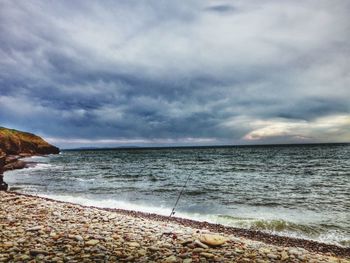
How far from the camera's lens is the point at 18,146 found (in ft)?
297

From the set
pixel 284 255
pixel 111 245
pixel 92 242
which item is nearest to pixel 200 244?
pixel 284 255

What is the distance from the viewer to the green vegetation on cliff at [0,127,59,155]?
79188 mm

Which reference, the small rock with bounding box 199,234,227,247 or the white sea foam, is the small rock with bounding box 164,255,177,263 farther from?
the white sea foam

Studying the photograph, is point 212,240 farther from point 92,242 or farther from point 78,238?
point 78,238

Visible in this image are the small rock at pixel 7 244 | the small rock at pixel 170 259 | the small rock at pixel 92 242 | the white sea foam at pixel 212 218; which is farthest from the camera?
the white sea foam at pixel 212 218

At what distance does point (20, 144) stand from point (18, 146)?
7097mm

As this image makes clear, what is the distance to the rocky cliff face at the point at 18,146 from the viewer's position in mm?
61950

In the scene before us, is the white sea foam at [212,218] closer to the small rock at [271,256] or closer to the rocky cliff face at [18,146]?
the small rock at [271,256]

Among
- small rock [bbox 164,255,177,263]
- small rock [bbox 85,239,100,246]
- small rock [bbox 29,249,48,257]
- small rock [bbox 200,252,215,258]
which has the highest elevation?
small rock [bbox 29,249,48,257]

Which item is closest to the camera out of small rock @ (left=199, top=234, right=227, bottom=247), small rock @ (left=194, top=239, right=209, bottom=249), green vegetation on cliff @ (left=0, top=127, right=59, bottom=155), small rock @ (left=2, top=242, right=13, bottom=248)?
small rock @ (left=2, top=242, right=13, bottom=248)

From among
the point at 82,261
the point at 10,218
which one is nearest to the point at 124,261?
the point at 82,261

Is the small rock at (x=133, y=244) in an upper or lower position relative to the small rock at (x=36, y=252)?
lower

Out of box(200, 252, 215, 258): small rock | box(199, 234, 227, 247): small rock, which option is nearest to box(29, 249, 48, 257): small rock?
box(200, 252, 215, 258): small rock

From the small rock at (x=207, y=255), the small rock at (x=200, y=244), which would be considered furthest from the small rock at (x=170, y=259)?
the small rock at (x=200, y=244)
